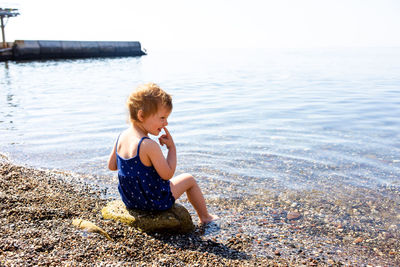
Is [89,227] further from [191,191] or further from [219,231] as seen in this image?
[219,231]

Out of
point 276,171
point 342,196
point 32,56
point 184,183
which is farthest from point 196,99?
point 32,56

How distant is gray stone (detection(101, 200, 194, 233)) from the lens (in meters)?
3.86

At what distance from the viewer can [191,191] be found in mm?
4383

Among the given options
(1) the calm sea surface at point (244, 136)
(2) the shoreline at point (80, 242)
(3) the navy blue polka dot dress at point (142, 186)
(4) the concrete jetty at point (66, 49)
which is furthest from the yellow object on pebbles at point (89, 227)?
(4) the concrete jetty at point (66, 49)

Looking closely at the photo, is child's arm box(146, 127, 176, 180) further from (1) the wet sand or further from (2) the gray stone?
(1) the wet sand

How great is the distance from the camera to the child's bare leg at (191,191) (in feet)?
13.7

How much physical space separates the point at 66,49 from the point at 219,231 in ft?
168

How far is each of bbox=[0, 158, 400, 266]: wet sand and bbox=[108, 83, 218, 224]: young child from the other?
368mm

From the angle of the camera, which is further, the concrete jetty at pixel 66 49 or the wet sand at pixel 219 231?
the concrete jetty at pixel 66 49

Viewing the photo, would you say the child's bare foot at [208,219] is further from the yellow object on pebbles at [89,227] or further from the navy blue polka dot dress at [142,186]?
the yellow object on pebbles at [89,227]

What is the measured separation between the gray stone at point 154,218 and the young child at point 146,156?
0.07 metres

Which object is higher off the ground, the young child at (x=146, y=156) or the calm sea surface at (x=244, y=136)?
the young child at (x=146, y=156)

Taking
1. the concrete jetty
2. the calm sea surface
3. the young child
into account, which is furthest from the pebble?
the concrete jetty

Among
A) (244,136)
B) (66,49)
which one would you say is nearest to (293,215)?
(244,136)
